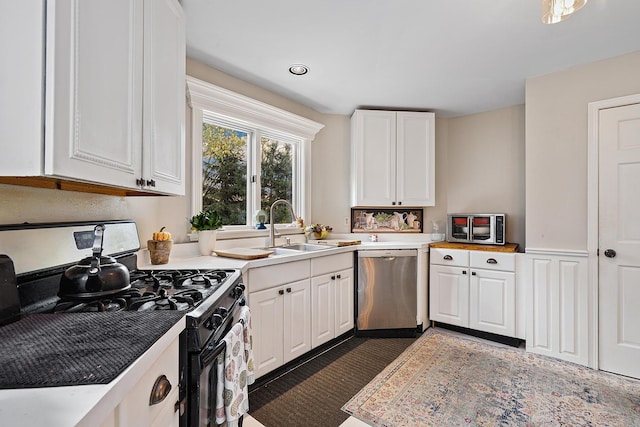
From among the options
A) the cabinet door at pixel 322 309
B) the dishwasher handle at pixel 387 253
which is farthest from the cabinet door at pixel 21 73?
the dishwasher handle at pixel 387 253

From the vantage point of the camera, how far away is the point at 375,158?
336 centimetres

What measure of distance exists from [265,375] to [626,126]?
3.18m

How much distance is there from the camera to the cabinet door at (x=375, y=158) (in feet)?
10.9

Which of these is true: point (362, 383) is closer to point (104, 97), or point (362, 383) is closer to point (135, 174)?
point (135, 174)

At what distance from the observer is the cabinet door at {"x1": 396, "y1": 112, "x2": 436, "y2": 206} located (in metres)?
3.37

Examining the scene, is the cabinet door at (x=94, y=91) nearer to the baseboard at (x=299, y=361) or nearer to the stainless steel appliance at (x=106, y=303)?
the stainless steel appliance at (x=106, y=303)

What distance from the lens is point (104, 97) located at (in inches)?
40.1

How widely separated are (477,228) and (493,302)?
29.7 inches

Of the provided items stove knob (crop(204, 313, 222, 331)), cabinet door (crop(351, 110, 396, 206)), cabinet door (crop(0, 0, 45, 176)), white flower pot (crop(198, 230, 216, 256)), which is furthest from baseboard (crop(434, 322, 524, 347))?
cabinet door (crop(0, 0, 45, 176))

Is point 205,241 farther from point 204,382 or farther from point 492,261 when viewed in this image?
point 492,261

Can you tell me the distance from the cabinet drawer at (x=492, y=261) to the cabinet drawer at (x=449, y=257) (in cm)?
6

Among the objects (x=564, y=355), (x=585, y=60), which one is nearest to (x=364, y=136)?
(x=585, y=60)

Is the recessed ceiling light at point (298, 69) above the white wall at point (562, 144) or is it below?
above

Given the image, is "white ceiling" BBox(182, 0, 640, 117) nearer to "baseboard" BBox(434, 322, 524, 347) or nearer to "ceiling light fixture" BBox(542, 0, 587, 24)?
"ceiling light fixture" BBox(542, 0, 587, 24)
